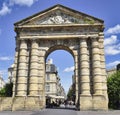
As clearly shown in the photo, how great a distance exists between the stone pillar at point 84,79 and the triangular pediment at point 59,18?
3.20 m

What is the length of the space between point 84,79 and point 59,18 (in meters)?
9.55

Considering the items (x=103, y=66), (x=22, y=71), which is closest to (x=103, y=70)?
(x=103, y=66)

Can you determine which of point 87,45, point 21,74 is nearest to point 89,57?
point 87,45

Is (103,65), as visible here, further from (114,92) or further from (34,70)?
(34,70)

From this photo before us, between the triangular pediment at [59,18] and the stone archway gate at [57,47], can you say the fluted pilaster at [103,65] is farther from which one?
the triangular pediment at [59,18]

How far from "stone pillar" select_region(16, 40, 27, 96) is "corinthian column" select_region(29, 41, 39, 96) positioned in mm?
933

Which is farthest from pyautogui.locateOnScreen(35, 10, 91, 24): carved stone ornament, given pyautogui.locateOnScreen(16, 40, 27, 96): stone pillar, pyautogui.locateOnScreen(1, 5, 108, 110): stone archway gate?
pyautogui.locateOnScreen(16, 40, 27, 96): stone pillar

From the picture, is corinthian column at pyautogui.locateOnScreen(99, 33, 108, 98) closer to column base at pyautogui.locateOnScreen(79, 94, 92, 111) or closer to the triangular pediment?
column base at pyautogui.locateOnScreen(79, 94, 92, 111)

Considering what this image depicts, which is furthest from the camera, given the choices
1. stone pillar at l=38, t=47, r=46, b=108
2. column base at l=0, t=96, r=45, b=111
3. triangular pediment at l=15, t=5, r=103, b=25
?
triangular pediment at l=15, t=5, r=103, b=25

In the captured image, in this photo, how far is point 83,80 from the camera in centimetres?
3159

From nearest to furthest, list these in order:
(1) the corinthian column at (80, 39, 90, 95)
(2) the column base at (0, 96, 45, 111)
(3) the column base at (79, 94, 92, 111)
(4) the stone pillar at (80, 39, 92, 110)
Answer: (3) the column base at (79, 94, 92, 111)
(4) the stone pillar at (80, 39, 92, 110)
(2) the column base at (0, 96, 45, 111)
(1) the corinthian column at (80, 39, 90, 95)

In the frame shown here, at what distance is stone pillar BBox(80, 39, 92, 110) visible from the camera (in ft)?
99.7

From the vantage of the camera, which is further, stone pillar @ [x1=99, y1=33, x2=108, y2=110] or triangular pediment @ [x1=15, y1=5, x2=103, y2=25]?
triangular pediment @ [x1=15, y1=5, x2=103, y2=25]

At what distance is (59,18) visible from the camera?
34062mm
